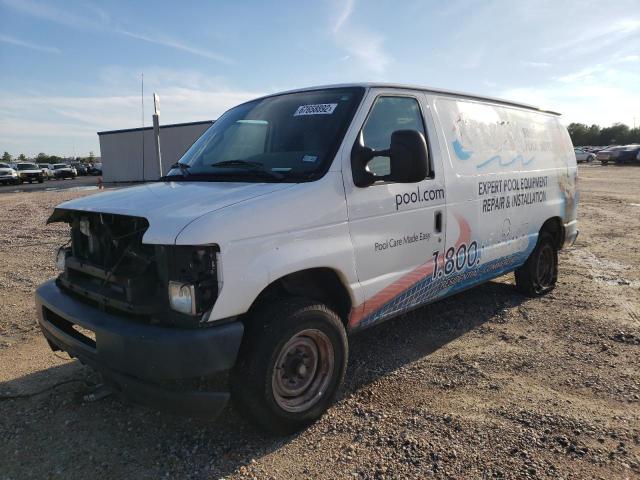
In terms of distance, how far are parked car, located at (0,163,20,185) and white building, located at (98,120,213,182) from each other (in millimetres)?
5836

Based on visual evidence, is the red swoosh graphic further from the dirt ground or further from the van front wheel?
the dirt ground

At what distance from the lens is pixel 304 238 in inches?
117

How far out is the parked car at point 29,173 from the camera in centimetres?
3622

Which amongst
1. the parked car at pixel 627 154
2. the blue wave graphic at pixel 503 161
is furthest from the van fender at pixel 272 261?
the parked car at pixel 627 154

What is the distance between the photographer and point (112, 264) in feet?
9.87

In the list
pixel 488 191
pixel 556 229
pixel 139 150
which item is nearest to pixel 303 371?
pixel 488 191

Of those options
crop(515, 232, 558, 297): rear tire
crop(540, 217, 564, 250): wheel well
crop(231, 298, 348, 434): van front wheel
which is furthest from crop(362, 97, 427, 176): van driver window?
crop(540, 217, 564, 250): wheel well

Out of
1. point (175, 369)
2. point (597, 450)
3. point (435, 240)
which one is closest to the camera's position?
point (175, 369)

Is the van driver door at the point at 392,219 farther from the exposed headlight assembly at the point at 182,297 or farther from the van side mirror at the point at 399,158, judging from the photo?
the exposed headlight assembly at the point at 182,297

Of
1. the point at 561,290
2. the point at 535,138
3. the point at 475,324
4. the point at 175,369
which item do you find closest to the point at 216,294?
the point at 175,369

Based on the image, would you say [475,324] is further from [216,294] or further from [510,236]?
[216,294]

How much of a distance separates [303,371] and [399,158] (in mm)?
1480

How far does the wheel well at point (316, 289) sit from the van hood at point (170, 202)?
58 cm

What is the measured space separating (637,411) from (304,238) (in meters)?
2.53
